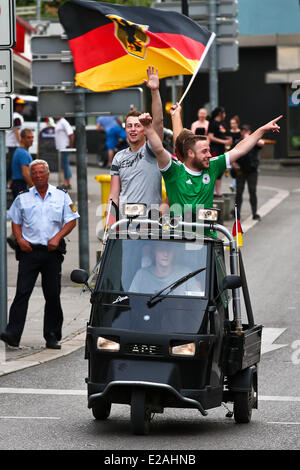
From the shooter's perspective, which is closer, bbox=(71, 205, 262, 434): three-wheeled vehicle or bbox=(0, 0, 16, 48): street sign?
bbox=(71, 205, 262, 434): three-wheeled vehicle

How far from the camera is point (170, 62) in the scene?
13.7 meters

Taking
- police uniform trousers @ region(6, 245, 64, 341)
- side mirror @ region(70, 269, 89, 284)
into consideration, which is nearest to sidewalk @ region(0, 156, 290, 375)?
police uniform trousers @ region(6, 245, 64, 341)

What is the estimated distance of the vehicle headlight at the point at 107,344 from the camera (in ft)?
28.1

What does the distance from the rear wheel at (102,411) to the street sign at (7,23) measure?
16.9 ft

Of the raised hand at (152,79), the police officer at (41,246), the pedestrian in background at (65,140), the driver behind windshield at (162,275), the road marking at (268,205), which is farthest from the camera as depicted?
the pedestrian in background at (65,140)

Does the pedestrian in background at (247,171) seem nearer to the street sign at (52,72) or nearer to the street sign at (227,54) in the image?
the street sign at (227,54)

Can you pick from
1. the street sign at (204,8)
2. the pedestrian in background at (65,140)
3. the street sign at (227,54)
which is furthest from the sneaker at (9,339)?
the pedestrian in background at (65,140)

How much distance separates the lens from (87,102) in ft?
55.7

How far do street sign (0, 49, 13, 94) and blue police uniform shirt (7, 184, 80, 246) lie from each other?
1091mm

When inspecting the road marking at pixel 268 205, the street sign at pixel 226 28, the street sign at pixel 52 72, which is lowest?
the road marking at pixel 268 205

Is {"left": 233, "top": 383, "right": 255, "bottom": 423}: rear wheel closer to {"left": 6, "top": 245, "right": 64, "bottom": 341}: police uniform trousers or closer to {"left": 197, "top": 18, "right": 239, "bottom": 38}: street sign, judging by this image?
{"left": 6, "top": 245, "right": 64, "bottom": 341}: police uniform trousers

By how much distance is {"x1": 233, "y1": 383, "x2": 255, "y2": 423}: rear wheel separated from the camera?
30.0 ft

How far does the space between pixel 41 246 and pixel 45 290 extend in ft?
1.53

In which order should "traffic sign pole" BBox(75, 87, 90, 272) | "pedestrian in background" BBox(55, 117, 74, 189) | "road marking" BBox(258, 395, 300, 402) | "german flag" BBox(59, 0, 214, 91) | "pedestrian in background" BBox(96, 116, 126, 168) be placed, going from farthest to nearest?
1. "pedestrian in background" BBox(96, 116, 126, 168)
2. "pedestrian in background" BBox(55, 117, 74, 189)
3. "traffic sign pole" BBox(75, 87, 90, 272)
4. "german flag" BBox(59, 0, 214, 91)
5. "road marking" BBox(258, 395, 300, 402)
